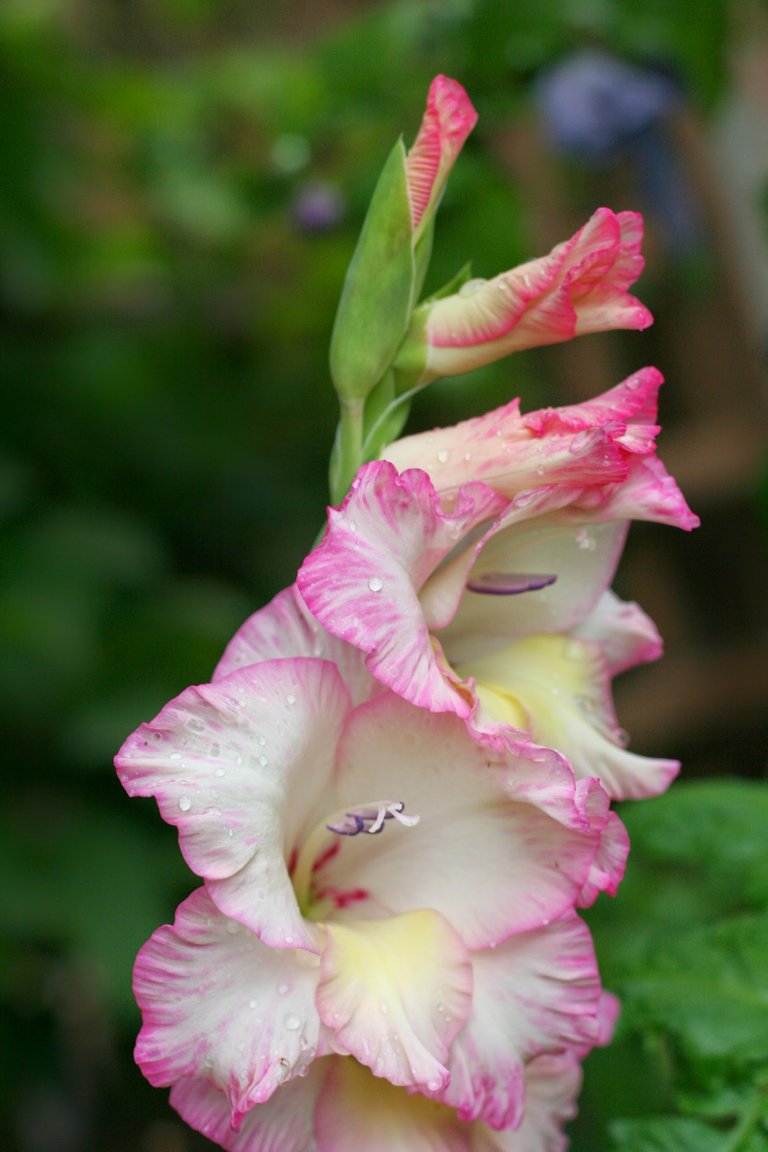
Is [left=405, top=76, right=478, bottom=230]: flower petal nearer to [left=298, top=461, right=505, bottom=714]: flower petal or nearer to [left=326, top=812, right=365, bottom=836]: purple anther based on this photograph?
[left=298, top=461, right=505, bottom=714]: flower petal

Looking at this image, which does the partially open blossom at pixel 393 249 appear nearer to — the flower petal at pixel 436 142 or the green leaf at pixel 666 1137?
the flower petal at pixel 436 142

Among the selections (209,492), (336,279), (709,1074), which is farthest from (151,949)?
(209,492)

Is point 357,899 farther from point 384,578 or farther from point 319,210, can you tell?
point 319,210

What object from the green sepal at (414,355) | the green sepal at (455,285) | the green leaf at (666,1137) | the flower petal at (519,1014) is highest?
the green sepal at (455,285)

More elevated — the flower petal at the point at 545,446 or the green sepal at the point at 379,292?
the green sepal at the point at 379,292

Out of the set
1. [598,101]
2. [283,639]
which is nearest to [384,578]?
[283,639]

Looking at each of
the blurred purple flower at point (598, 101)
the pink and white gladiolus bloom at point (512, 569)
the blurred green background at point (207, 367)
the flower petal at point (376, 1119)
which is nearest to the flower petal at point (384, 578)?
the pink and white gladiolus bloom at point (512, 569)

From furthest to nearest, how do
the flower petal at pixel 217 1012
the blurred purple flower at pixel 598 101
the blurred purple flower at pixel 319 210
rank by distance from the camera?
the blurred purple flower at pixel 598 101 → the blurred purple flower at pixel 319 210 → the flower petal at pixel 217 1012
